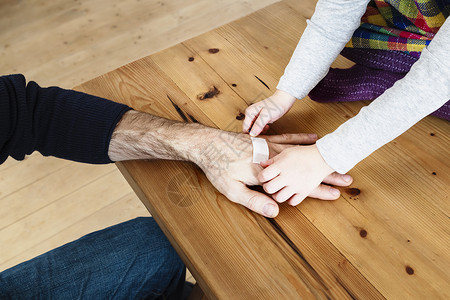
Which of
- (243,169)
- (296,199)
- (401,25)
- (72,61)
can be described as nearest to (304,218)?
(296,199)

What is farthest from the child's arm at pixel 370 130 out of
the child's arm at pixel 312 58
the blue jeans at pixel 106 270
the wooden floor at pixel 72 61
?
the wooden floor at pixel 72 61

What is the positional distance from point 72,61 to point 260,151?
5.14 feet

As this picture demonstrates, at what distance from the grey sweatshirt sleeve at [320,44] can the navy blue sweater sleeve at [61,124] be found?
1.14ft

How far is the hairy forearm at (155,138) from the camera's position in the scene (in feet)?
2.48

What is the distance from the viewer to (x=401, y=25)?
0.79 meters

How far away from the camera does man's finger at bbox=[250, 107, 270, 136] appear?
77 centimetres

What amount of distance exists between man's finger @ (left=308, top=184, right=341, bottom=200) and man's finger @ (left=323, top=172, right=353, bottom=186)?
0.07ft

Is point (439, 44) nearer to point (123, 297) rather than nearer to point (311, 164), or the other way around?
point (311, 164)

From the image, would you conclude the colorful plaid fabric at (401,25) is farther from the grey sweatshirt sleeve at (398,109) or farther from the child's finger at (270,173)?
the child's finger at (270,173)

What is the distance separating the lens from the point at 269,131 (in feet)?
2.64

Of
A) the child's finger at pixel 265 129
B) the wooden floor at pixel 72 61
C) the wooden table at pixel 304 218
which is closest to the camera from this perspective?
the wooden table at pixel 304 218

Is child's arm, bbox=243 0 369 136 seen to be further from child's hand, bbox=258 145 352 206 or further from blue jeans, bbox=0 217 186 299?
blue jeans, bbox=0 217 186 299

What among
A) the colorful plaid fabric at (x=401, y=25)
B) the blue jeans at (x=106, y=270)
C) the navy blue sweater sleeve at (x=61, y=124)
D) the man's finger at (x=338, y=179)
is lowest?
the blue jeans at (x=106, y=270)

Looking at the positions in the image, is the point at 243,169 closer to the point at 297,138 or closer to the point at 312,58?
the point at 297,138
